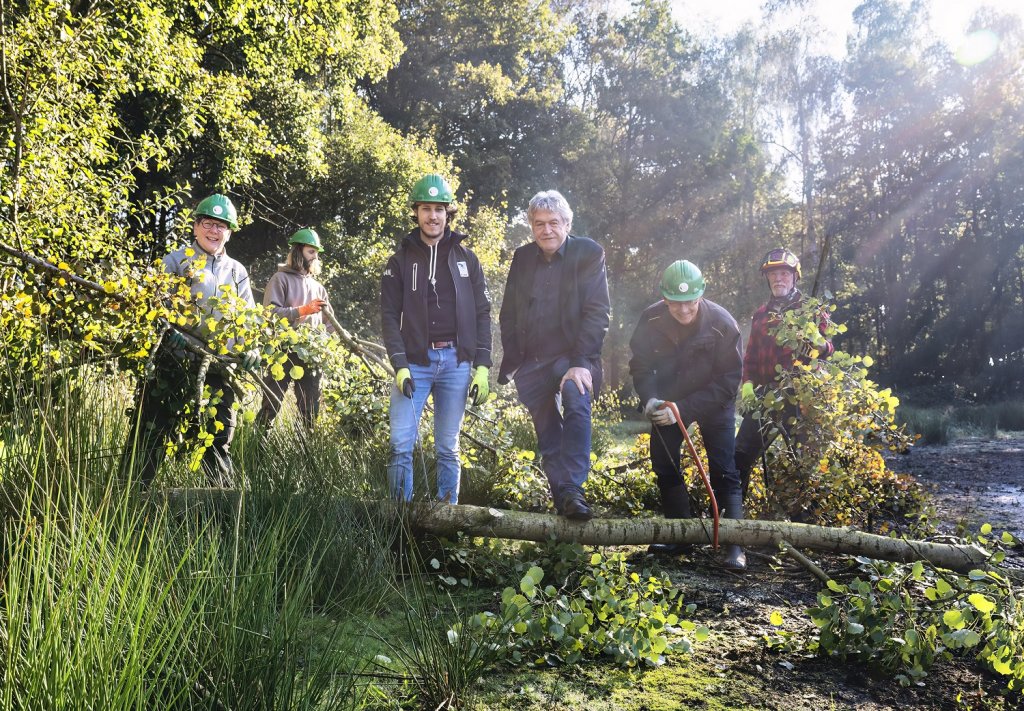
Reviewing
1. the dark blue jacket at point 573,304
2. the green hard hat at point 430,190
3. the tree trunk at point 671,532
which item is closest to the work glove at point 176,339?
the green hard hat at point 430,190

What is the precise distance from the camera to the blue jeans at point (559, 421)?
3.78m

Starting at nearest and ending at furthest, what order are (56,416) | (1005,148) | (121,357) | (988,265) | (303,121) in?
(56,416)
(121,357)
(303,121)
(1005,148)
(988,265)

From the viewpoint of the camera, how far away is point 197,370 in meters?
4.17

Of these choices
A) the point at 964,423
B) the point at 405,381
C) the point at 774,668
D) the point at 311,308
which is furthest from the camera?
the point at 964,423

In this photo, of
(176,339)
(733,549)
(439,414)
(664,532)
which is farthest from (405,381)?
(733,549)

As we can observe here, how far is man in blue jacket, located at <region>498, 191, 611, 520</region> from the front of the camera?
12.8 feet

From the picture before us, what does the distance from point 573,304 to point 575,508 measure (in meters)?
1.04

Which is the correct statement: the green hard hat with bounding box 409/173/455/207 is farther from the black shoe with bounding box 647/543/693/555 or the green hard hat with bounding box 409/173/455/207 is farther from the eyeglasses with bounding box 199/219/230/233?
the black shoe with bounding box 647/543/693/555

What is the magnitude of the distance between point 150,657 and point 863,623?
7.85 ft

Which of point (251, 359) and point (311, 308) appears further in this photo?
point (311, 308)

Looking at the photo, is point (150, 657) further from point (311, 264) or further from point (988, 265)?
point (988, 265)

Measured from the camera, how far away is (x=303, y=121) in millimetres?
13117

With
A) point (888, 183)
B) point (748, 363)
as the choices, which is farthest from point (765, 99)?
point (748, 363)

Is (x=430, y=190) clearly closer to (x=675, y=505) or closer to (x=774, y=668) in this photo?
(x=675, y=505)
